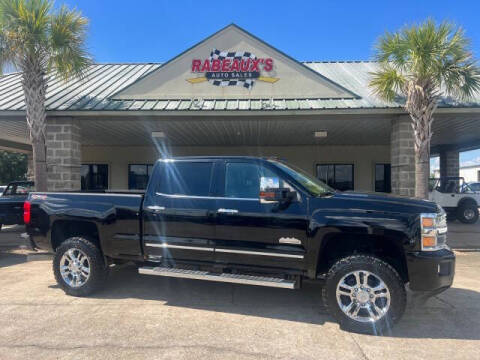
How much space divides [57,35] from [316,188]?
7055 millimetres

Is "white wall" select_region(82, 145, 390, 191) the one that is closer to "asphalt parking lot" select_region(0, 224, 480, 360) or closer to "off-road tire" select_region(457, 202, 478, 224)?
"off-road tire" select_region(457, 202, 478, 224)

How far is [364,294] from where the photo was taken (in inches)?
142

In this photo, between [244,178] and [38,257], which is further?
[38,257]

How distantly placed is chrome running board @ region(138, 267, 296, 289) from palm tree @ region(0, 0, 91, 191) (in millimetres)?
5349

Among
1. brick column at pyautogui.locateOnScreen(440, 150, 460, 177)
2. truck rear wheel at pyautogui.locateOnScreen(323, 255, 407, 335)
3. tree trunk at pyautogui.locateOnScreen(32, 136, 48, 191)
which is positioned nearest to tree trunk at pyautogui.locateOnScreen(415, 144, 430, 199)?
truck rear wheel at pyautogui.locateOnScreen(323, 255, 407, 335)

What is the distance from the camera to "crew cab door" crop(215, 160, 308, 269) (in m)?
3.91

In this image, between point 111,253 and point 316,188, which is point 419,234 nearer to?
point 316,188

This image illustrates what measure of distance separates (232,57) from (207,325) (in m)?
7.30

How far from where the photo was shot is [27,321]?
12.6 feet

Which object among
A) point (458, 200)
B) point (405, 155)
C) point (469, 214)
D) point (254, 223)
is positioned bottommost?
point (469, 214)

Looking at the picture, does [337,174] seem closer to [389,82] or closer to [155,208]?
[389,82]

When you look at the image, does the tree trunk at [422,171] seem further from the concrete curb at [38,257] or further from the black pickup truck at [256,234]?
the concrete curb at [38,257]

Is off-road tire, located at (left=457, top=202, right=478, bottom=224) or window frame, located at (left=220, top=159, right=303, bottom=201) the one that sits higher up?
window frame, located at (left=220, top=159, right=303, bottom=201)

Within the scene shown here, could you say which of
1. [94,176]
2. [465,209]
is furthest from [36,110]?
[465,209]
